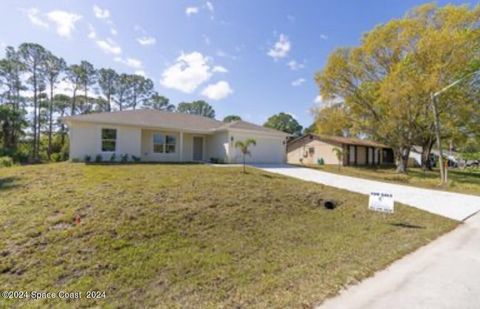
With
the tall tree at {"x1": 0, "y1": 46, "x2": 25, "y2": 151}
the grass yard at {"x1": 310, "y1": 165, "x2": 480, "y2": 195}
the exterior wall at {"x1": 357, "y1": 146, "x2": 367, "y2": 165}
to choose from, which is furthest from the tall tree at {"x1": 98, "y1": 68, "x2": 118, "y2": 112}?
the exterior wall at {"x1": 357, "y1": 146, "x2": 367, "y2": 165}

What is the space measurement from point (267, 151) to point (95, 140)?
12349mm

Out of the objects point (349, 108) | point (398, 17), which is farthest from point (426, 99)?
point (398, 17)

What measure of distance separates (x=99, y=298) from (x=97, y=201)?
3.83 m

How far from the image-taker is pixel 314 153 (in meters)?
30.9

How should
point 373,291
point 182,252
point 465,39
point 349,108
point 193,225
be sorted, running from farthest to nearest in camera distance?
point 349,108 → point 465,39 → point 193,225 → point 182,252 → point 373,291

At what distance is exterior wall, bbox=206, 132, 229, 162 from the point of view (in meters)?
18.9

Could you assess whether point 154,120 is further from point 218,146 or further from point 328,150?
point 328,150

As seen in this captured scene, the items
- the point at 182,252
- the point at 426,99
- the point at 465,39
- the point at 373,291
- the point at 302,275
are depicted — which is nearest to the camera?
the point at 373,291

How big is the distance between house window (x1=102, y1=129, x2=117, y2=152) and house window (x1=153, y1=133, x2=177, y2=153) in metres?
2.77

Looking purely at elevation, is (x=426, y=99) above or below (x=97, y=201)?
above

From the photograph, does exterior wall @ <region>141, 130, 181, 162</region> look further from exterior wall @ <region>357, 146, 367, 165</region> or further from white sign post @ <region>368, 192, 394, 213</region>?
exterior wall @ <region>357, 146, 367, 165</region>

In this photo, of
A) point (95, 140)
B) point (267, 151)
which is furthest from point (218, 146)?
point (95, 140)

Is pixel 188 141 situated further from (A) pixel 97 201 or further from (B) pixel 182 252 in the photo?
(B) pixel 182 252

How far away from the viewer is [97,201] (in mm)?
6680
